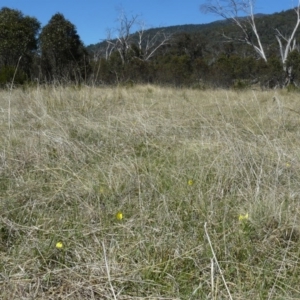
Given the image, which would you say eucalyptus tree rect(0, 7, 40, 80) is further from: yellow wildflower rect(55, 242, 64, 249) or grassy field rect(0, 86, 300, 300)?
yellow wildflower rect(55, 242, 64, 249)

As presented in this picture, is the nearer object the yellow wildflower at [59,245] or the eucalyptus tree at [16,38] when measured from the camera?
the yellow wildflower at [59,245]

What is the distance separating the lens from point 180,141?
2.39m

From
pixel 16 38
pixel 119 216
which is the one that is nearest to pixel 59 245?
pixel 119 216

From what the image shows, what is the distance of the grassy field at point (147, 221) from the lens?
3.39ft

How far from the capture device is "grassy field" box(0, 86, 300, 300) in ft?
3.39

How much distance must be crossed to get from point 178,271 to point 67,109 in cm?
243

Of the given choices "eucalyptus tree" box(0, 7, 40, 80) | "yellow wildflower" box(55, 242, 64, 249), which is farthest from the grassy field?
"eucalyptus tree" box(0, 7, 40, 80)

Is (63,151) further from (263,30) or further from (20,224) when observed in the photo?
(263,30)

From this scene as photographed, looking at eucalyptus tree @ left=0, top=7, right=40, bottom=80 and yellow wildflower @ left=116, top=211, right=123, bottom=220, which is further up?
eucalyptus tree @ left=0, top=7, right=40, bottom=80

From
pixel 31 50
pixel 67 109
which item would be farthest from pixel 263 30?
pixel 67 109

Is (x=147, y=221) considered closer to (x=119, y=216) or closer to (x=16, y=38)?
(x=119, y=216)

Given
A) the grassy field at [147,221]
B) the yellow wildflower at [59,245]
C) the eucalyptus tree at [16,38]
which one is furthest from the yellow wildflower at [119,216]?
the eucalyptus tree at [16,38]

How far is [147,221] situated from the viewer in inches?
52.2

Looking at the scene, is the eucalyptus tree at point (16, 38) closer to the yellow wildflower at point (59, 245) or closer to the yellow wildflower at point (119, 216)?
the yellow wildflower at point (119, 216)
